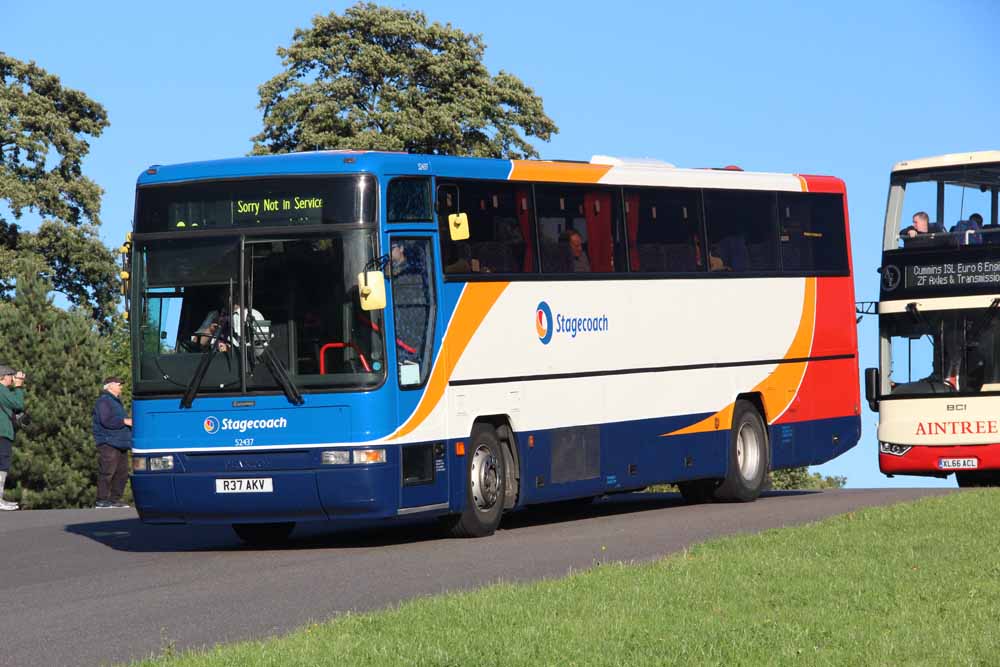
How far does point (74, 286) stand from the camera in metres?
51.9

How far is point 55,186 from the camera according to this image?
50.9 m

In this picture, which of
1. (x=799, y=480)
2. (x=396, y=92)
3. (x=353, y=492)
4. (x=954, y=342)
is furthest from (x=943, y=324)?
(x=799, y=480)

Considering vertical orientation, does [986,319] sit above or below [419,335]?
above

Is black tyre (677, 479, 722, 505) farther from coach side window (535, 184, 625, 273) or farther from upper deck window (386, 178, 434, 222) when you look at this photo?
upper deck window (386, 178, 434, 222)

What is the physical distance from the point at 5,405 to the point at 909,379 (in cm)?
1264

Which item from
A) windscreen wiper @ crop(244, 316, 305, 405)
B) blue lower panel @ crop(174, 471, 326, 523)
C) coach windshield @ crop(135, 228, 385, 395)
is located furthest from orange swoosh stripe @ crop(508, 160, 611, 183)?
blue lower panel @ crop(174, 471, 326, 523)

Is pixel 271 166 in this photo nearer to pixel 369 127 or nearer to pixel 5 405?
pixel 5 405

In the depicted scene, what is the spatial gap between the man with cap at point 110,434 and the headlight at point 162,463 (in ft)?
27.4

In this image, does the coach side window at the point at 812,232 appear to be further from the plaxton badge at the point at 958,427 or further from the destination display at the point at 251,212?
the destination display at the point at 251,212

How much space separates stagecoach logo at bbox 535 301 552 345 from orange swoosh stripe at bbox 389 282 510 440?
0.62m

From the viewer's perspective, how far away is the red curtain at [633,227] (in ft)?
68.5

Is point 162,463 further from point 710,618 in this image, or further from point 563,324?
point 710,618

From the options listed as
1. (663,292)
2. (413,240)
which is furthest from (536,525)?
(413,240)

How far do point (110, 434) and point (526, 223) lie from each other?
8.96 meters
